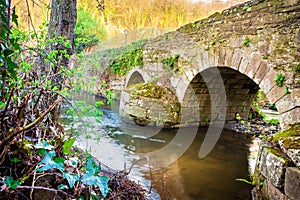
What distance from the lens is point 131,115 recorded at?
6.26 m

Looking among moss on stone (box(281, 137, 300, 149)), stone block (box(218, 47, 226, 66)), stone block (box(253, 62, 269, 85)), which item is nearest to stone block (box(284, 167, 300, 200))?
moss on stone (box(281, 137, 300, 149))

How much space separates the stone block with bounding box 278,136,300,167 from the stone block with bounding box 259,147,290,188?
6 centimetres

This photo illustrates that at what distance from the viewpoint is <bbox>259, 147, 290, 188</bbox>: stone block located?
7.47ft

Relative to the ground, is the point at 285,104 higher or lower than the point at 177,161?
higher

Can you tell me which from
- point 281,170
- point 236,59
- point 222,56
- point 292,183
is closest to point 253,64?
point 236,59

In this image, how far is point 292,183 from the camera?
7.00 ft

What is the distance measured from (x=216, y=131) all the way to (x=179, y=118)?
1.02 m

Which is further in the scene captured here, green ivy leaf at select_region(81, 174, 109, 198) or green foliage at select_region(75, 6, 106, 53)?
green foliage at select_region(75, 6, 106, 53)

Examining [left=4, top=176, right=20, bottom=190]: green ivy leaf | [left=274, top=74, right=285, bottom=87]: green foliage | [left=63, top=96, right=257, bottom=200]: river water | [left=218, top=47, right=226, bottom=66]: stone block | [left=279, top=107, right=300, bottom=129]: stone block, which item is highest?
[left=218, top=47, right=226, bottom=66]: stone block

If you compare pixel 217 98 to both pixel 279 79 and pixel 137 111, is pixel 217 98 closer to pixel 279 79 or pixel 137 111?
pixel 137 111

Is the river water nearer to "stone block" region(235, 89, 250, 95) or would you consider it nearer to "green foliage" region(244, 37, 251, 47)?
"stone block" region(235, 89, 250, 95)

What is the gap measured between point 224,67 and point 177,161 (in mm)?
2149

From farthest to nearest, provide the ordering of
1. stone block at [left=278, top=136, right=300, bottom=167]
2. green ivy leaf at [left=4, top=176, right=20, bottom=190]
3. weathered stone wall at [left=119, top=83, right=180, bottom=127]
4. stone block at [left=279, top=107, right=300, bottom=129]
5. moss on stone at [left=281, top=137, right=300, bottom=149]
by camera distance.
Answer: weathered stone wall at [left=119, top=83, right=180, bottom=127]
stone block at [left=279, top=107, right=300, bottom=129]
moss on stone at [left=281, top=137, right=300, bottom=149]
stone block at [left=278, top=136, right=300, bottom=167]
green ivy leaf at [left=4, top=176, right=20, bottom=190]

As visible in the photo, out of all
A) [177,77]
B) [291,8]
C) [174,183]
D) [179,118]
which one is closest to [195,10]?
[177,77]
